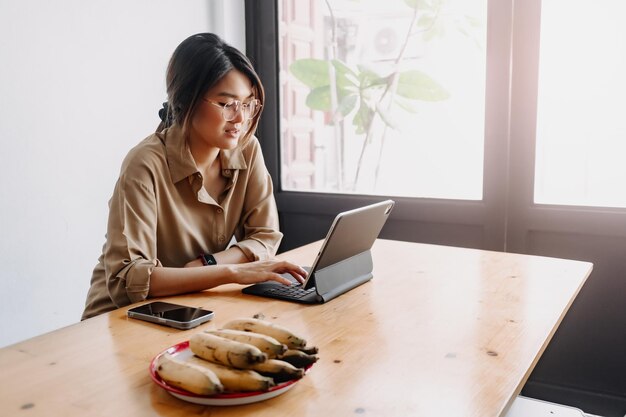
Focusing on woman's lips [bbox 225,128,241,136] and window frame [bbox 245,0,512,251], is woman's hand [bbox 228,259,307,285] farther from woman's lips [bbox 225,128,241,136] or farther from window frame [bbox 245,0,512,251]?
window frame [bbox 245,0,512,251]

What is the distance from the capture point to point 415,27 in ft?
9.24

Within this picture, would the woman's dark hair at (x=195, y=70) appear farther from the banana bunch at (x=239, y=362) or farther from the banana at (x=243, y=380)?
the banana at (x=243, y=380)

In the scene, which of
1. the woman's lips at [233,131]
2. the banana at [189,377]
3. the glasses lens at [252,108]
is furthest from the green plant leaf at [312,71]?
the banana at [189,377]

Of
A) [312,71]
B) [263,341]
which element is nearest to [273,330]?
[263,341]

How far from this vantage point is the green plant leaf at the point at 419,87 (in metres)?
2.78

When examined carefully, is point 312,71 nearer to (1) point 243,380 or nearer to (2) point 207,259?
(2) point 207,259

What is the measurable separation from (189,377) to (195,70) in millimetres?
1065

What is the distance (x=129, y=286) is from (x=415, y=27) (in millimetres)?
1919

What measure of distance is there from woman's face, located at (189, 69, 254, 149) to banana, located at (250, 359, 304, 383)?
1012 millimetres

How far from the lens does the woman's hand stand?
5.18 ft

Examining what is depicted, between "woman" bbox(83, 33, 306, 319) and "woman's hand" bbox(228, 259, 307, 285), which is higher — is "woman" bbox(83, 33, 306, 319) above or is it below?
above

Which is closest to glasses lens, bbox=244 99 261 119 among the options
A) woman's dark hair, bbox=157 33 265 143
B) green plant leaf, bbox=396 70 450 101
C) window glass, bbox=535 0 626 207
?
woman's dark hair, bbox=157 33 265 143

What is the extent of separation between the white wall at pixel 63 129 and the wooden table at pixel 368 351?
109 cm

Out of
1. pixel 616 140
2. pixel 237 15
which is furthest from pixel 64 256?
pixel 616 140
